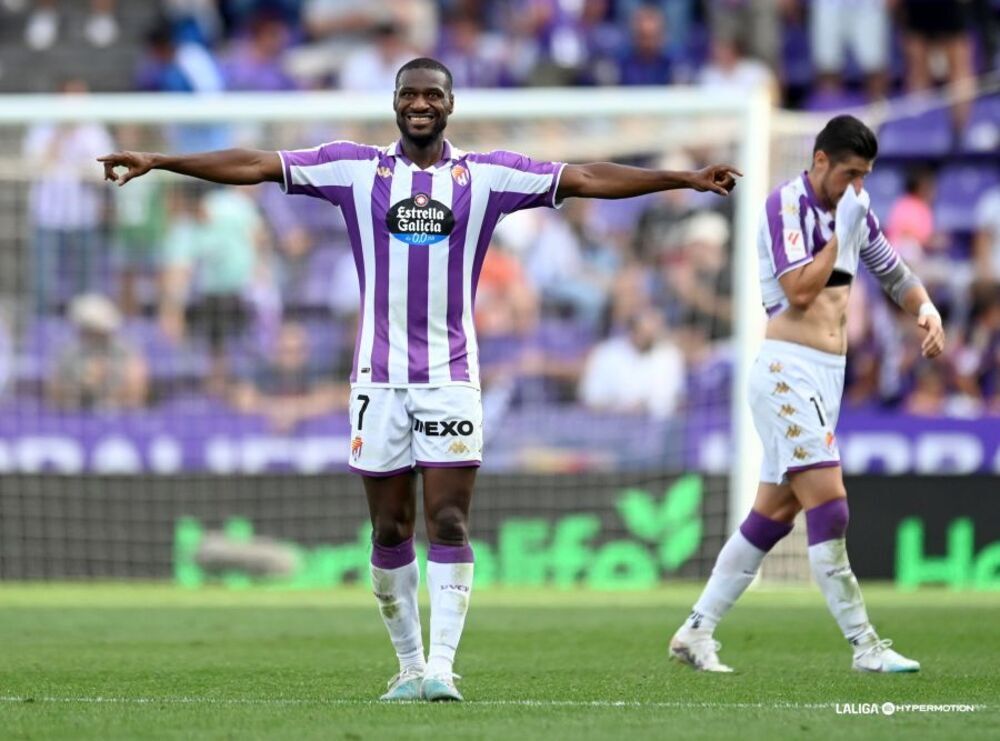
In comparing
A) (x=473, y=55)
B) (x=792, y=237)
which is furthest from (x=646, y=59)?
(x=792, y=237)

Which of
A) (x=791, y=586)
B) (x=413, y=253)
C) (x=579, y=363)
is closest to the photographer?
(x=413, y=253)

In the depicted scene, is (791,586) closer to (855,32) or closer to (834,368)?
(834,368)

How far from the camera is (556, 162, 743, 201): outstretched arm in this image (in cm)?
747

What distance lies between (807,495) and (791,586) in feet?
21.0

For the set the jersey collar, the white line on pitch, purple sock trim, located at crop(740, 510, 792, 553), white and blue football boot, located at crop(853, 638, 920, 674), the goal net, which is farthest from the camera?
the goal net

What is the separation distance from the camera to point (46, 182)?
17.1 meters

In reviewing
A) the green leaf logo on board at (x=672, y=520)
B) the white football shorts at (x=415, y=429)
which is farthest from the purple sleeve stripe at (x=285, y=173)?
the green leaf logo on board at (x=672, y=520)

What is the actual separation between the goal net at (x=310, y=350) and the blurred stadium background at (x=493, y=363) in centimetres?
2

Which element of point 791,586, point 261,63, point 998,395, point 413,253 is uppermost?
point 261,63

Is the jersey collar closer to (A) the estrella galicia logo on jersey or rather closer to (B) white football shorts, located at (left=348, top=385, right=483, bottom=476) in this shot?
(A) the estrella galicia logo on jersey

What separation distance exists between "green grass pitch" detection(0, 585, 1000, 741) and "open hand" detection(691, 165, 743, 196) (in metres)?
1.95

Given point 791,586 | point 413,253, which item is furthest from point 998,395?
point 413,253

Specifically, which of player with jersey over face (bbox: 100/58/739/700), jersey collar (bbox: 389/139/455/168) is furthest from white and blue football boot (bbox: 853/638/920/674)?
jersey collar (bbox: 389/139/455/168)

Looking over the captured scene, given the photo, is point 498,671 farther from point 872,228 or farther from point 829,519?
point 872,228
